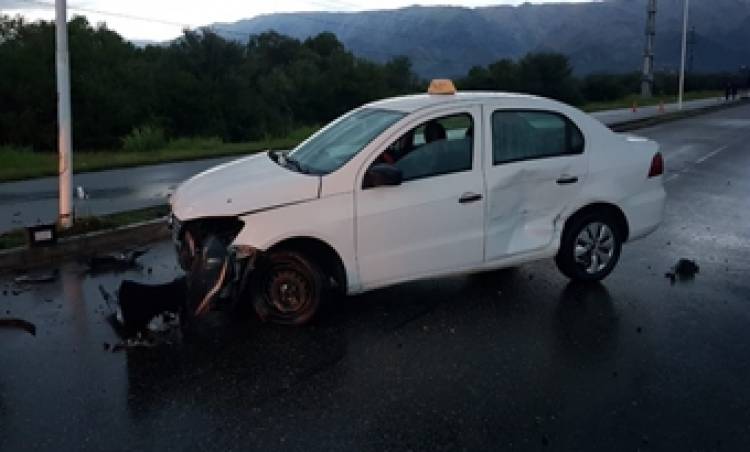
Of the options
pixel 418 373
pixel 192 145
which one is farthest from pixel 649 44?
pixel 418 373

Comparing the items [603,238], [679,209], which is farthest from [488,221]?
[679,209]

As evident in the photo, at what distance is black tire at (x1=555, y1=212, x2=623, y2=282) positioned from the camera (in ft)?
22.9

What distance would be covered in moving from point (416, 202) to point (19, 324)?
314cm

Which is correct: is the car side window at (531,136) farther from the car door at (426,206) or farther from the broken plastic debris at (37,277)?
the broken plastic debris at (37,277)

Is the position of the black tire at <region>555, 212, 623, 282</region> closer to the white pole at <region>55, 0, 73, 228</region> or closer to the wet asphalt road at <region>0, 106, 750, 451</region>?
the wet asphalt road at <region>0, 106, 750, 451</region>

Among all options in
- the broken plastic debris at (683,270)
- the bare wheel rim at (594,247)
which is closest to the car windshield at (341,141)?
the bare wheel rim at (594,247)

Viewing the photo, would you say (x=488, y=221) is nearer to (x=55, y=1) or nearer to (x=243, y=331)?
(x=243, y=331)

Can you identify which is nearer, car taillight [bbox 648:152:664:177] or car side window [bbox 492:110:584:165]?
car side window [bbox 492:110:584:165]

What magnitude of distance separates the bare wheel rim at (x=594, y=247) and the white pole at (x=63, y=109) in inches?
222

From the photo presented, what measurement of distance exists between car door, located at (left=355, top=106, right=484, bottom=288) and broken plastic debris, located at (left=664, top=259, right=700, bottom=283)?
2.30 meters

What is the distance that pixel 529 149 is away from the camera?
21.9ft

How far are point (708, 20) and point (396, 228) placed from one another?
19960cm

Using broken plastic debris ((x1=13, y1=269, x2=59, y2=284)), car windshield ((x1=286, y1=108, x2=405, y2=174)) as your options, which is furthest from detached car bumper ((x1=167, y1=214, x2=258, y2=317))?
broken plastic debris ((x1=13, y1=269, x2=59, y2=284))

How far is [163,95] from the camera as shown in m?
40.4
